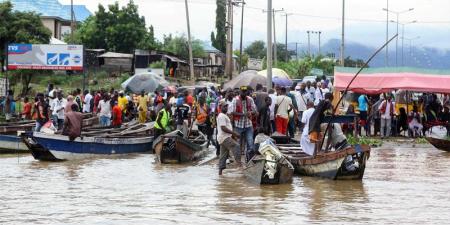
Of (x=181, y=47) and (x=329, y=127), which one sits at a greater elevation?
(x=181, y=47)

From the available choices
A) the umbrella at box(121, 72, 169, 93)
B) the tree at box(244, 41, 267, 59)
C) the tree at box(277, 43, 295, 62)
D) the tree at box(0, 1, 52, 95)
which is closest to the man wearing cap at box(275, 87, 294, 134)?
the umbrella at box(121, 72, 169, 93)

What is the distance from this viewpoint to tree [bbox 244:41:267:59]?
116812 mm

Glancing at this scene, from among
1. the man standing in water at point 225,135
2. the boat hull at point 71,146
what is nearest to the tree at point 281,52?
the boat hull at point 71,146

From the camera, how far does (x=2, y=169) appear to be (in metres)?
19.1

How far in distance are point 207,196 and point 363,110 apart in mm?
13583

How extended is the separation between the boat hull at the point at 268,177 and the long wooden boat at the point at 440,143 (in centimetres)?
765

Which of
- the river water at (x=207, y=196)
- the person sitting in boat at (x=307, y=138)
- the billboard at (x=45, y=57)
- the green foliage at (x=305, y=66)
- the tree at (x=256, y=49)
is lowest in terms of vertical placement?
the river water at (x=207, y=196)

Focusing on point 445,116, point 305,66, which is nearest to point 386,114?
point 445,116

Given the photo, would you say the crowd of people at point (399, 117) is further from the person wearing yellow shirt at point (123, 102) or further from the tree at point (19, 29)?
the tree at point (19, 29)

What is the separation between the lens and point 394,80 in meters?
26.0

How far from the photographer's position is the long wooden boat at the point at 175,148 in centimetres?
1873

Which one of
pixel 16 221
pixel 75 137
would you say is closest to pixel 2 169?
pixel 75 137

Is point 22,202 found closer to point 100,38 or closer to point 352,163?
point 352,163

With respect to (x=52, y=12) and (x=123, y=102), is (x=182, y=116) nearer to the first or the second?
(x=123, y=102)
